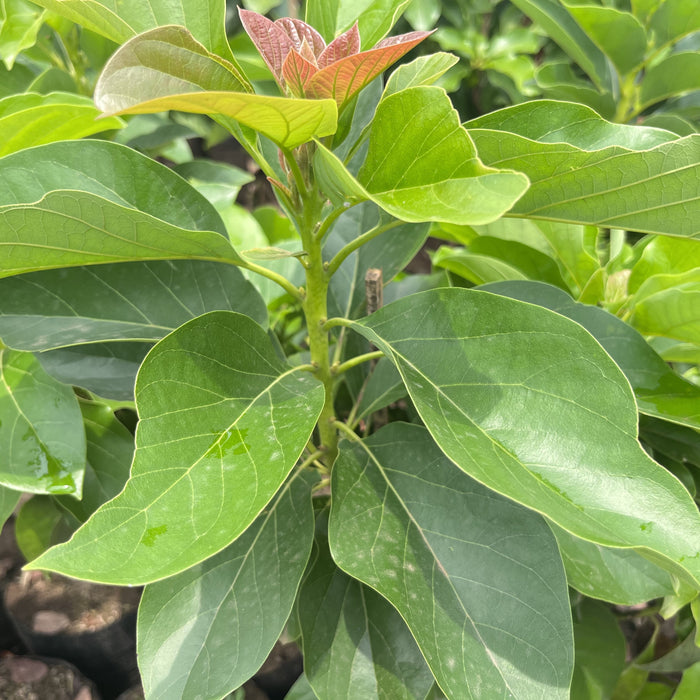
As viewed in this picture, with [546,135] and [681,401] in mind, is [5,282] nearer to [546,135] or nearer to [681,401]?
[546,135]

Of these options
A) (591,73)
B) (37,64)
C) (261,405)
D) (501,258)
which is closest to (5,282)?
(261,405)

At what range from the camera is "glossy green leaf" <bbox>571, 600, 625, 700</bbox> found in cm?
99

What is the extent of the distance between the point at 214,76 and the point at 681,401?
573 millimetres

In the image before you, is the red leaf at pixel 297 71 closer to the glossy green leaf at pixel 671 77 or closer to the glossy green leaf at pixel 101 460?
the glossy green leaf at pixel 101 460

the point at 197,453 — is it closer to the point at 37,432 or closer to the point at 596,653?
the point at 37,432

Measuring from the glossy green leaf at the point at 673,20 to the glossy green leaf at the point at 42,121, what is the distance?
104 cm

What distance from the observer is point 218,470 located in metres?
0.55

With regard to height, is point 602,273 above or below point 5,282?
below

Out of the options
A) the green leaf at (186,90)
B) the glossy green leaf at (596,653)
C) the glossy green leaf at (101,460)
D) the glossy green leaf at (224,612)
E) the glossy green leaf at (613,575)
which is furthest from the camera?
the glossy green leaf at (596,653)

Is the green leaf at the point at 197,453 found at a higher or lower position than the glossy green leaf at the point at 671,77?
higher

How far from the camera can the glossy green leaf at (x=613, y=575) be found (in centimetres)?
75

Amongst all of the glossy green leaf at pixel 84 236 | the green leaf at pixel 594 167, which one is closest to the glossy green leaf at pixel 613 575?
the green leaf at pixel 594 167

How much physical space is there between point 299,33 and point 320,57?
7cm

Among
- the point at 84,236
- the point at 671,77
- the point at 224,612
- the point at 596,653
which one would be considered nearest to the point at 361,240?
the point at 84,236
